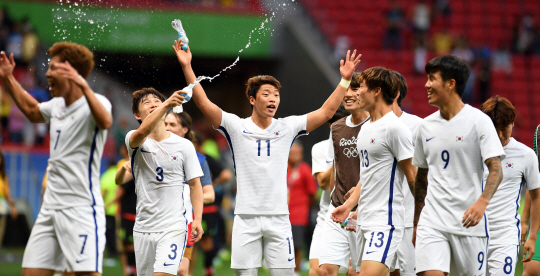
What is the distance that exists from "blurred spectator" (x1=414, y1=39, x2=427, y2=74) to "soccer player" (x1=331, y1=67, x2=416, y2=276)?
14.3 meters

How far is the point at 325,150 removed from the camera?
766cm

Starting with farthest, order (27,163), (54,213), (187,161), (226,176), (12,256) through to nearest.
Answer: (27,163) → (12,256) → (226,176) → (187,161) → (54,213)

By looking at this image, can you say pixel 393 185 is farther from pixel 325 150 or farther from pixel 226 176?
pixel 226 176

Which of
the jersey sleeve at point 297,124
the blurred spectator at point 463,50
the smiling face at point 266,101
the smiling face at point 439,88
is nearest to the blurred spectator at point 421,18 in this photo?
the blurred spectator at point 463,50

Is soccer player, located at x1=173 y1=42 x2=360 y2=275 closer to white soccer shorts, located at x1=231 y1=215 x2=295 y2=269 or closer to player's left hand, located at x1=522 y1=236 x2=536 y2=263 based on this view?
white soccer shorts, located at x1=231 y1=215 x2=295 y2=269

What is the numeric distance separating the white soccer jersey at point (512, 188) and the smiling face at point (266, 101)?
2124 mm

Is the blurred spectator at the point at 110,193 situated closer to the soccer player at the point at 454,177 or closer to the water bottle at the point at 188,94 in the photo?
the water bottle at the point at 188,94

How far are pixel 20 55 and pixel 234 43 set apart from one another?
6.84 meters

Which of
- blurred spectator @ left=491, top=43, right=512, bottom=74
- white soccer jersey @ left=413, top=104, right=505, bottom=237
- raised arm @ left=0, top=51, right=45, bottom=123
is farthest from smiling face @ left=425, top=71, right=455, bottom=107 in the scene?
blurred spectator @ left=491, top=43, right=512, bottom=74

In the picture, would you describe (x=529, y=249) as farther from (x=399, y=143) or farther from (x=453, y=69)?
(x=453, y=69)

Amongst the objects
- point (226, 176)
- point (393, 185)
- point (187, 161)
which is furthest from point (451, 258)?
point (226, 176)

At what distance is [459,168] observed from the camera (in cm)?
493

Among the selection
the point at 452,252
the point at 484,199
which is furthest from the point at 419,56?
the point at 484,199

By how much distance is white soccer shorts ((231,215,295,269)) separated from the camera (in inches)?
225
